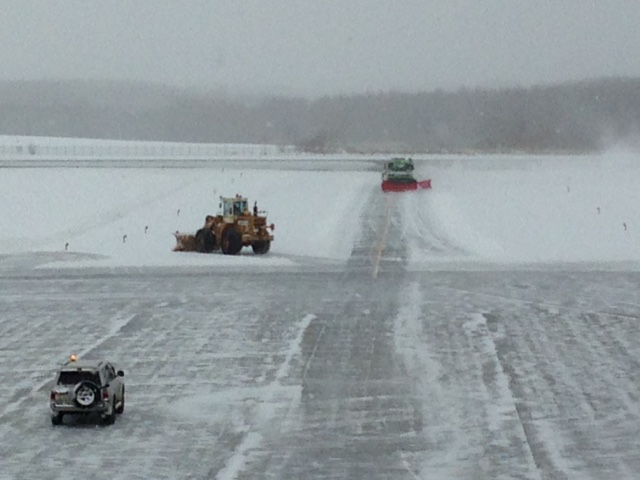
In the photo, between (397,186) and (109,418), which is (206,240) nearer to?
(109,418)

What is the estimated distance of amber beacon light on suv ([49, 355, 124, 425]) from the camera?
61.9ft

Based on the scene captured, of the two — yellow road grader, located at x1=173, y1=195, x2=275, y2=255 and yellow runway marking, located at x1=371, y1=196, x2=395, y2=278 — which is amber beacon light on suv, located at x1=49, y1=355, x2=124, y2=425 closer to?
yellow runway marking, located at x1=371, y1=196, x2=395, y2=278

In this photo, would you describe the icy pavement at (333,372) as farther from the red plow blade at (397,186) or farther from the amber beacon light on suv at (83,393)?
the red plow blade at (397,186)

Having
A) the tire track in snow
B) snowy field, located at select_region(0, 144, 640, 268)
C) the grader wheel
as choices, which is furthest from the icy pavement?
snowy field, located at select_region(0, 144, 640, 268)

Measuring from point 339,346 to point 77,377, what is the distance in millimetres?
8336

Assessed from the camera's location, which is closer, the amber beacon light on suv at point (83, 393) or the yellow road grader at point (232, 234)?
the amber beacon light on suv at point (83, 393)

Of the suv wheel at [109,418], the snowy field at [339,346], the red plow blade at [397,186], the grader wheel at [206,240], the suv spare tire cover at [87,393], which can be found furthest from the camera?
the red plow blade at [397,186]

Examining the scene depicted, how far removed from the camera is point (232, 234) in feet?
144

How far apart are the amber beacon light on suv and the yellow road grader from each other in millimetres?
24847

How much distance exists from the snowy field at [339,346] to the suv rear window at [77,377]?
0.76m

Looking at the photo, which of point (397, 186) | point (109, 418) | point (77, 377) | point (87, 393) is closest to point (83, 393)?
point (87, 393)

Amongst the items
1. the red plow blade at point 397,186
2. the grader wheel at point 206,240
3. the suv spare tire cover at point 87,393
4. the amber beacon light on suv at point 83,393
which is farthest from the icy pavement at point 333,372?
the red plow blade at point 397,186

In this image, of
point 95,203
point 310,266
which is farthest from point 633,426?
point 95,203

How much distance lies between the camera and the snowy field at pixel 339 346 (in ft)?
57.0
